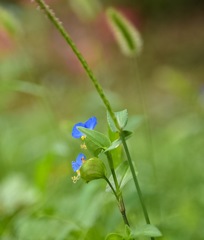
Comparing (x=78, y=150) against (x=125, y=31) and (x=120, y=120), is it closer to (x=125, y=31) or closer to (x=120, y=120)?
(x=125, y=31)

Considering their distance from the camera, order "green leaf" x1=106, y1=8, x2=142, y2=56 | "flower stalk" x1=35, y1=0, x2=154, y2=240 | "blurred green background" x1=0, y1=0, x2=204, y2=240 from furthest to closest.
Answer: "blurred green background" x1=0, y1=0, x2=204, y2=240
"green leaf" x1=106, y1=8, x2=142, y2=56
"flower stalk" x1=35, y1=0, x2=154, y2=240

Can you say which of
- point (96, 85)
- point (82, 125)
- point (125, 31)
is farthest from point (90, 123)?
point (125, 31)

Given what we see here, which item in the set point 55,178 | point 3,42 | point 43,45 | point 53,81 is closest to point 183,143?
point 55,178

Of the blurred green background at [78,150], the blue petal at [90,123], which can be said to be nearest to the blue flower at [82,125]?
the blue petal at [90,123]

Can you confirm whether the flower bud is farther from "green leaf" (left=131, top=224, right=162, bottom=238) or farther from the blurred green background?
the blurred green background

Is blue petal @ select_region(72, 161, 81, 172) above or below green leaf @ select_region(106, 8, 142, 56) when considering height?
below

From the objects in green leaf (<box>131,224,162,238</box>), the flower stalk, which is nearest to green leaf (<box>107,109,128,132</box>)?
Answer: the flower stalk
